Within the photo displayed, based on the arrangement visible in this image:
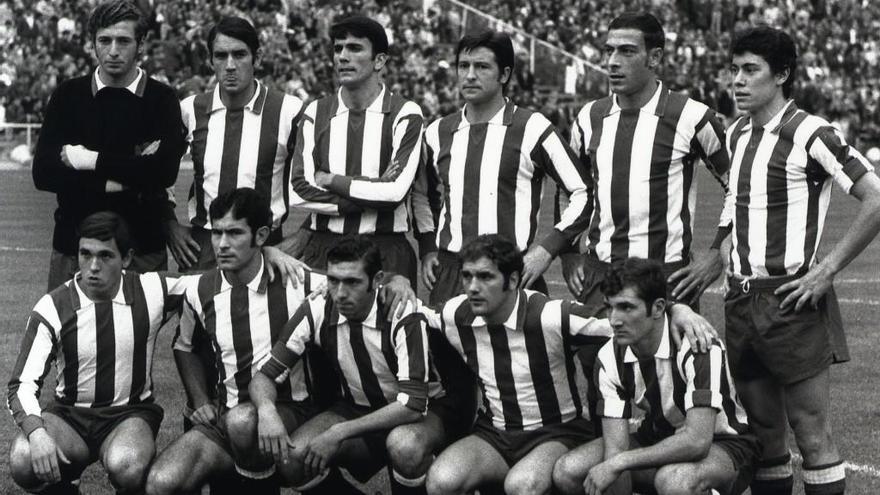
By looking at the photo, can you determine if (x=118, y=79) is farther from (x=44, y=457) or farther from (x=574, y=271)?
(x=574, y=271)

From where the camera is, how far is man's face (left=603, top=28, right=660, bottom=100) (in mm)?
5863

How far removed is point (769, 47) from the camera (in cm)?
544

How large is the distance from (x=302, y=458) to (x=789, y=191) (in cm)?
216

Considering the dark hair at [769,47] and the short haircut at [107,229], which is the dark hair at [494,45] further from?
the short haircut at [107,229]

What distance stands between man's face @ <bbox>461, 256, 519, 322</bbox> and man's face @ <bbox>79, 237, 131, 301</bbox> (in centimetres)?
142

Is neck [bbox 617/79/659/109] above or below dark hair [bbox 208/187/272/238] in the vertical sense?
above

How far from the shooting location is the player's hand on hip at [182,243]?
6.46 meters

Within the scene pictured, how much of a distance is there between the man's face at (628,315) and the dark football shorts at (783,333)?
1.66 ft

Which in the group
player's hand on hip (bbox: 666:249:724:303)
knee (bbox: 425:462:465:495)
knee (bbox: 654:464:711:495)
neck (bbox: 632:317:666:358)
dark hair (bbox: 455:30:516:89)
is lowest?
knee (bbox: 425:462:465:495)

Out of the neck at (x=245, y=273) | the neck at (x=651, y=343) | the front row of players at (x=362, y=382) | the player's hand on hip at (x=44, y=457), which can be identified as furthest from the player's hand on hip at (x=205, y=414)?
the neck at (x=651, y=343)

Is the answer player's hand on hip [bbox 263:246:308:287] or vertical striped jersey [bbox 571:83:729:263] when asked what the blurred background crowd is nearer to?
player's hand on hip [bbox 263:246:308:287]

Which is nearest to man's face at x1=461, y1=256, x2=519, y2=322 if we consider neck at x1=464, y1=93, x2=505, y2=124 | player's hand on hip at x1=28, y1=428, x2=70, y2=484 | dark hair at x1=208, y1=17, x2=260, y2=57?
neck at x1=464, y1=93, x2=505, y2=124

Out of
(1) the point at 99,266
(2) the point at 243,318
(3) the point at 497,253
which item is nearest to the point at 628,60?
(3) the point at 497,253

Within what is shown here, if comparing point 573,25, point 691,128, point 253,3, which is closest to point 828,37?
point 573,25
